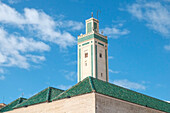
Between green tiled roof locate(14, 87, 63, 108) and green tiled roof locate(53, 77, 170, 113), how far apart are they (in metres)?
1.30

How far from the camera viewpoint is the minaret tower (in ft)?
126

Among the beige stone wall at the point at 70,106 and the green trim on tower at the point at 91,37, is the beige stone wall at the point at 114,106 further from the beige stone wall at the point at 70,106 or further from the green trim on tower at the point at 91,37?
the green trim on tower at the point at 91,37

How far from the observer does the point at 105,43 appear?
40.8m

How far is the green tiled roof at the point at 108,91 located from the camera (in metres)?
21.1

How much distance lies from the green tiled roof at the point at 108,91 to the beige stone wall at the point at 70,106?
36 cm

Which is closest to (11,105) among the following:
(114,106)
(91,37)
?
(114,106)

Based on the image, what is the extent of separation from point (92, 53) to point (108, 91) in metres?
16.9

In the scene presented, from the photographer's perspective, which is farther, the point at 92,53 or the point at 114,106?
the point at 92,53

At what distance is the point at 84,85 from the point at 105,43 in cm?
1953

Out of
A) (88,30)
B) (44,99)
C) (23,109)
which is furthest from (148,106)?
(88,30)

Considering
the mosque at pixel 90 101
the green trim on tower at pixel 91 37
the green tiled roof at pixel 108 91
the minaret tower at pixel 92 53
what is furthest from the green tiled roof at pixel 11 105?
the green trim on tower at pixel 91 37

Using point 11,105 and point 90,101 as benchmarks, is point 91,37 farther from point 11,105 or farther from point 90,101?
point 90,101

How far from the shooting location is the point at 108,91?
21.8 meters

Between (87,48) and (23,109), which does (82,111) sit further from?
(87,48)
